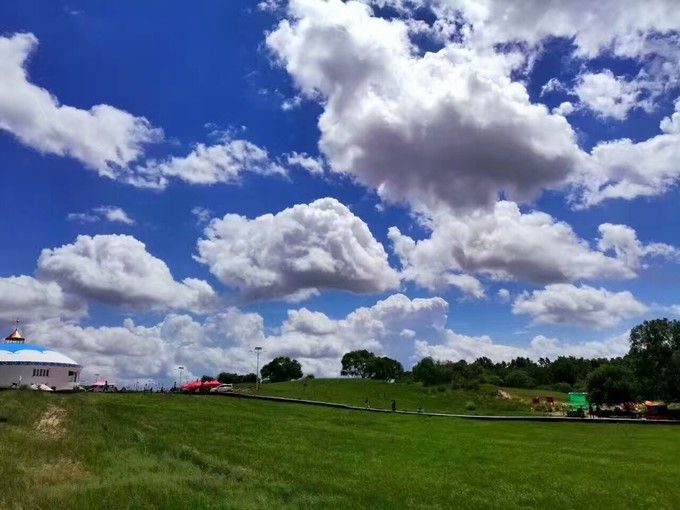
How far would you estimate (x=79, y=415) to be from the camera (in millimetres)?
41344

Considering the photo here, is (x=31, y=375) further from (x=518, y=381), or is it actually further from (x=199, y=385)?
(x=518, y=381)

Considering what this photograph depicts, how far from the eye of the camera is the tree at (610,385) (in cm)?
10912

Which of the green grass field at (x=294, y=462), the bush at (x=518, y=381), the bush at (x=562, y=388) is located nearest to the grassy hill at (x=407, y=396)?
the green grass field at (x=294, y=462)

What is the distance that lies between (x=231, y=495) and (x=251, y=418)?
3131cm

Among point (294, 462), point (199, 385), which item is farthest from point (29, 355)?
point (294, 462)

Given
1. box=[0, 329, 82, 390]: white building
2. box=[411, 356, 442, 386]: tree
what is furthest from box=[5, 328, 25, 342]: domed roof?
box=[411, 356, 442, 386]: tree

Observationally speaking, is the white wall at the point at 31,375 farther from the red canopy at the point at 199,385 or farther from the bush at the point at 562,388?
the bush at the point at 562,388

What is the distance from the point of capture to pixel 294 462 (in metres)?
32.0

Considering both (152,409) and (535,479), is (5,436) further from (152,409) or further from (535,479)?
(535,479)

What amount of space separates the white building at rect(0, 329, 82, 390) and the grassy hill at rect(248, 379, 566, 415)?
91.8 feet

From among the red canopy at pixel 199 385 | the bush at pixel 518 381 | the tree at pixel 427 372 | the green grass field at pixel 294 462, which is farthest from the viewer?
the bush at pixel 518 381

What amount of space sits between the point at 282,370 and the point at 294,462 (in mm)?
164653

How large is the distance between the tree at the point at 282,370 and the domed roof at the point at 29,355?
99.0 metres

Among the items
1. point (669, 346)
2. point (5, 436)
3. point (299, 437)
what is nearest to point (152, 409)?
point (299, 437)
